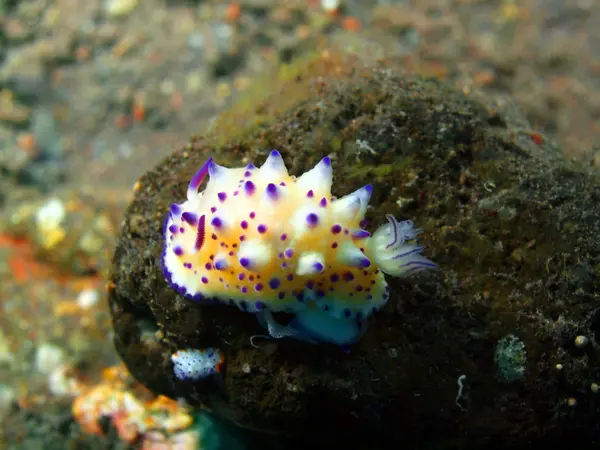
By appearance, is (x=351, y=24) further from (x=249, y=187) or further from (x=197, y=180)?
(x=249, y=187)

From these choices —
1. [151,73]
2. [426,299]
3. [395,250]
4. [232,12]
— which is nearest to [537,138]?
[426,299]

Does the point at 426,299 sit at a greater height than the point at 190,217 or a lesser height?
lesser

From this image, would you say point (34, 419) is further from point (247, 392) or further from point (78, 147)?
point (78, 147)

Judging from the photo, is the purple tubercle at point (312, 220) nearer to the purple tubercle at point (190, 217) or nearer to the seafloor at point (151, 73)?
the purple tubercle at point (190, 217)

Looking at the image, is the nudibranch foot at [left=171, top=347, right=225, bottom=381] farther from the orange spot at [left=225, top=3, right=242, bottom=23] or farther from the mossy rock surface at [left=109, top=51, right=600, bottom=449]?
the orange spot at [left=225, top=3, right=242, bottom=23]

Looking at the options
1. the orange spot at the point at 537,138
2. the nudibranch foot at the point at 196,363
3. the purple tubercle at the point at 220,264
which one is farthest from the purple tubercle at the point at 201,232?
the orange spot at the point at 537,138

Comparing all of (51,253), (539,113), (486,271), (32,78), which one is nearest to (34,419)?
(51,253)

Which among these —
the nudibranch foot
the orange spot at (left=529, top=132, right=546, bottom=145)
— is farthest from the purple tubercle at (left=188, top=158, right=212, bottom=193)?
the orange spot at (left=529, top=132, right=546, bottom=145)
